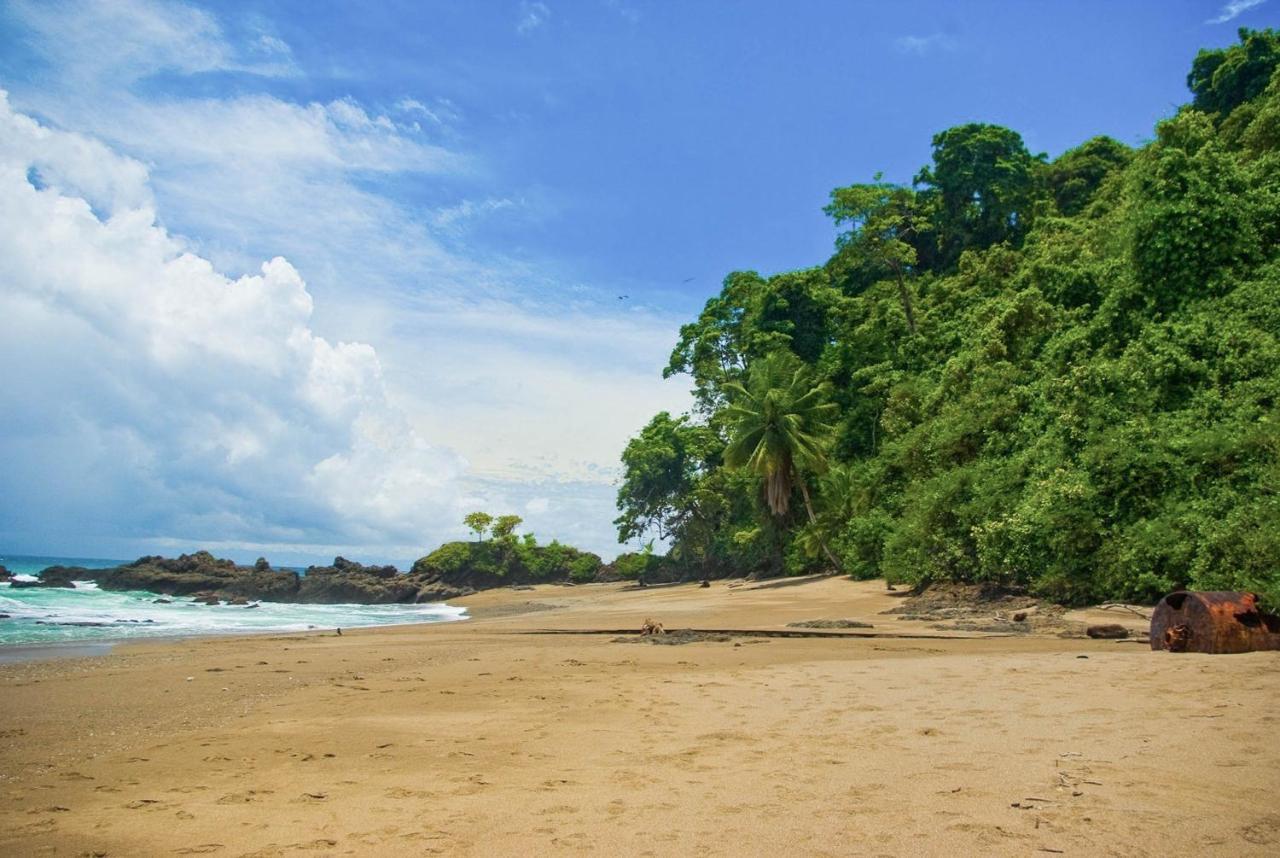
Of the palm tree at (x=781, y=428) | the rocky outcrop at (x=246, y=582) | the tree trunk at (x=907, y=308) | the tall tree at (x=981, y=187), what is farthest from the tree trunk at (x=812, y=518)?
the rocky outcrop at (x=246, y=582)

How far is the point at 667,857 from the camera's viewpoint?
313cm

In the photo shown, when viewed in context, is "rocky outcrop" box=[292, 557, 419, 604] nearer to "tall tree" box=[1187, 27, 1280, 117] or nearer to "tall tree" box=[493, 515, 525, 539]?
"tall tree" box=[493, 515, 525, 539]

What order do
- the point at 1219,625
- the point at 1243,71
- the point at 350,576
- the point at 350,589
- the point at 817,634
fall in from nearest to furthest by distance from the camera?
the point at 1219,625 → the point at 817,634 → the point at 1243,71 → the point at 350,589 → the point at 350,576

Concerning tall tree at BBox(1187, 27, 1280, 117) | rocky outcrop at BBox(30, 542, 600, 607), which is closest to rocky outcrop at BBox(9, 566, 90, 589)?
rocky outcrop at BBox(30, 542, 600, 607)

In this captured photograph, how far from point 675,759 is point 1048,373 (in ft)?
55.3

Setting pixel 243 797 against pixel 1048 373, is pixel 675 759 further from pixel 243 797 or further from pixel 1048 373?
pixel 1048 373

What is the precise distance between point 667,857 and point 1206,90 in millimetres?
41456

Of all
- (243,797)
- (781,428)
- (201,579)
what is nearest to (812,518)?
(781,428)

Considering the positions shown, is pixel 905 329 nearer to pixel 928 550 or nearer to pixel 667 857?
pixel 928 550

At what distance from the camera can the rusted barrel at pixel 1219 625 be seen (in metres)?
7.40

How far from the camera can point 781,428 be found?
104 ft

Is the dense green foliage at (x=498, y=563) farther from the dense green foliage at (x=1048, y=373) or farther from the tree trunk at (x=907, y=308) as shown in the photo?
the tree trunk at (x=907, y=308)

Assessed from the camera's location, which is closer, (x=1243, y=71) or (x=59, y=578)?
(x=1243, y=71)

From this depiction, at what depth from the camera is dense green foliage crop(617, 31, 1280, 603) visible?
1238cm
